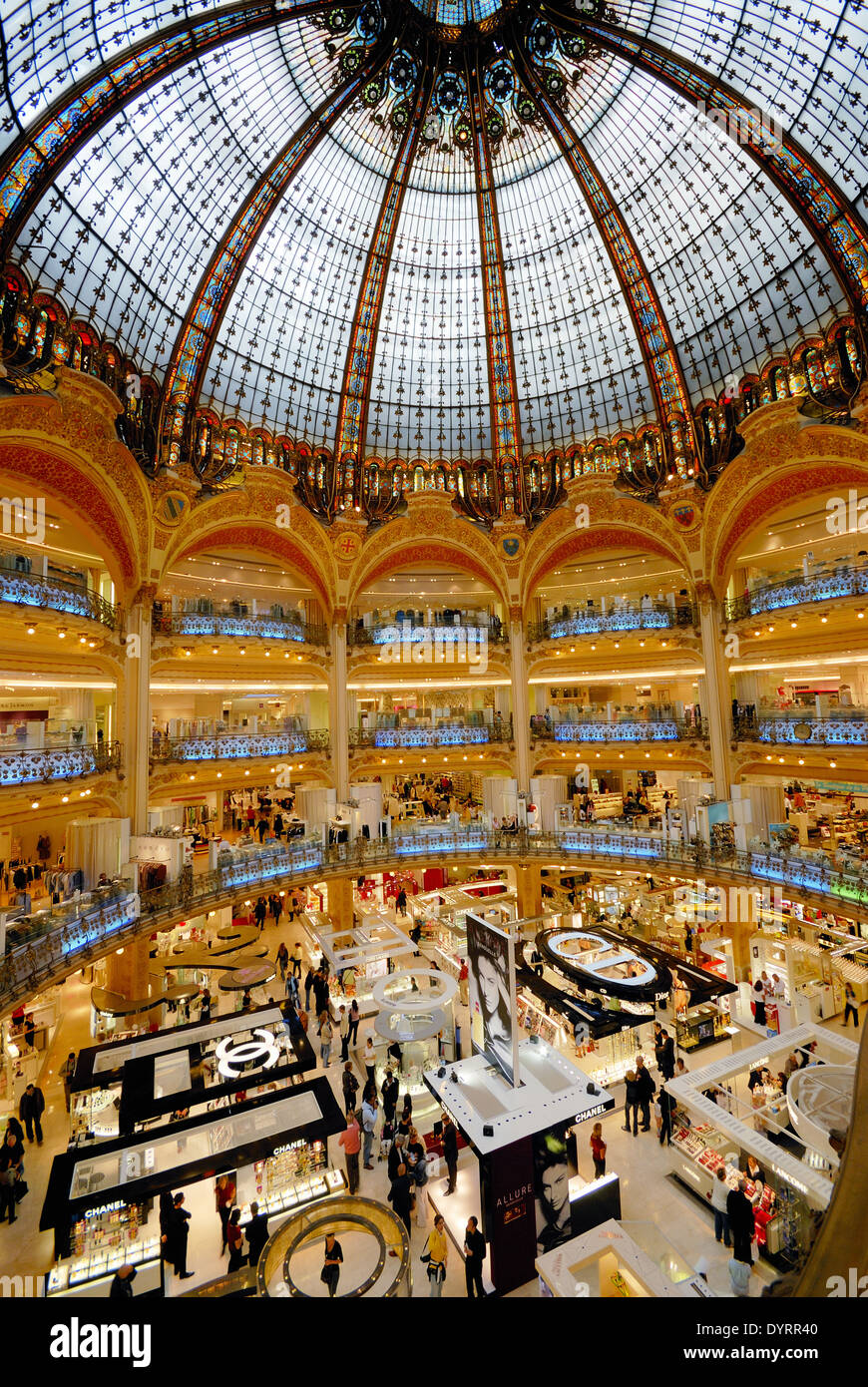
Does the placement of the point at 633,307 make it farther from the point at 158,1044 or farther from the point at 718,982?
the point at 158,1044

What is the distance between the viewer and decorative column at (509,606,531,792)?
32875mm

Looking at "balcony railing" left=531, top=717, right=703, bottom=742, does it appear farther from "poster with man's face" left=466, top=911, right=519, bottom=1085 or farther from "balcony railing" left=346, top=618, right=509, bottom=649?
"poster with man's face" left=466, top=911, right=519, bottom=1085

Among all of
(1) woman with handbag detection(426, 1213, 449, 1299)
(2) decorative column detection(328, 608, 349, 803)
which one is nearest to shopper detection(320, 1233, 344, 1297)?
(1) woman with handbag detection(426, 1213, 449, 1299)

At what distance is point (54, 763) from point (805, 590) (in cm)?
2697

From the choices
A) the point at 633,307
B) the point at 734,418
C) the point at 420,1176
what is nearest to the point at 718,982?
the point at 420,1176

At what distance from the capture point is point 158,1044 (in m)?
17.1

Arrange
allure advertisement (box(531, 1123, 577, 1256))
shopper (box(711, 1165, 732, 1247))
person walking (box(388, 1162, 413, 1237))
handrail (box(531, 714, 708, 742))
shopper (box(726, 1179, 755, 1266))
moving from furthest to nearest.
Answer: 1. handrail (box(531, 714, 708, 742))
2. person walking (box(388, 1162, 413, 1237))
3. shopper (box(711, 1165, 732, 1247))
4. allure advertisement (box(531, 1123, 577, 1256))
5. shopper (box(726, 1179, 755, 1266))

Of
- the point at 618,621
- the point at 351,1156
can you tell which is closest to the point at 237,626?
the point at 618,621

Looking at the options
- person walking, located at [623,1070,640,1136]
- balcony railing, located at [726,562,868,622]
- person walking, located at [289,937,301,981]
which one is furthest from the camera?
person walking, located at [289,937,301,981]

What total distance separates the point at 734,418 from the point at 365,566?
1793cm

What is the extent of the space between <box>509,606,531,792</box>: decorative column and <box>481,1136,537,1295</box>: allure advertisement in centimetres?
2098

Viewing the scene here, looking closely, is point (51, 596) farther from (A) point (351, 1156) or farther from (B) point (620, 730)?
(B) point (620, 730)

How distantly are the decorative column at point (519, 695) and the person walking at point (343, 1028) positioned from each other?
47.6 ft

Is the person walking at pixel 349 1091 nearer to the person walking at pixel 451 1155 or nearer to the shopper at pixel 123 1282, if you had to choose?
the person walking at pixel 451 1155
